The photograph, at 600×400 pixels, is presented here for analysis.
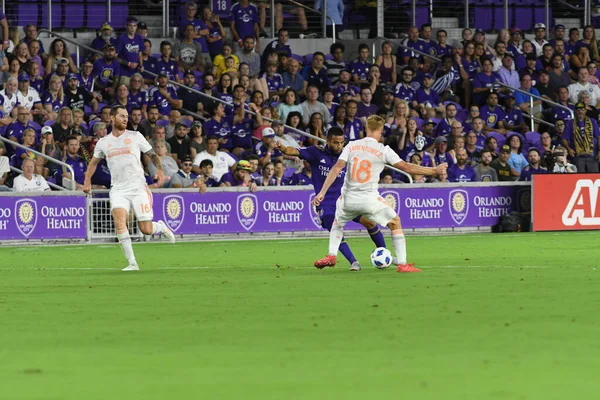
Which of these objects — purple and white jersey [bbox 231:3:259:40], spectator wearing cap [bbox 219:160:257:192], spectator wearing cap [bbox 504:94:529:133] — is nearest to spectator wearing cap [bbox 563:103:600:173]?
spectator wearing cap [bbox 504:94:529:133]

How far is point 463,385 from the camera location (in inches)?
249

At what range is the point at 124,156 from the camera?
15.8 metres

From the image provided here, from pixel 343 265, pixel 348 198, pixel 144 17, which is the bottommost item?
pixel 343 265

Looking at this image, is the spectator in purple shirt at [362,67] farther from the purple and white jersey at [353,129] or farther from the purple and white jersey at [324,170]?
the purple and white jersey at [324,170]

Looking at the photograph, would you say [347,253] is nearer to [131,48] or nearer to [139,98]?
[139,98]

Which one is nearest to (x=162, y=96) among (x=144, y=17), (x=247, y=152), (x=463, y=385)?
(x=247, y=152)

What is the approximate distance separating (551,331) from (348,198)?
248 inches

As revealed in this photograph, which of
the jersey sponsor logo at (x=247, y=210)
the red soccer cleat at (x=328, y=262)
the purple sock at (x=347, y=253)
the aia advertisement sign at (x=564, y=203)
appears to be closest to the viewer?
the red soccer cleat at (x=328, y=262)

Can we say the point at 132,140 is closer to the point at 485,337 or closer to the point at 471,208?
the point at 485,337

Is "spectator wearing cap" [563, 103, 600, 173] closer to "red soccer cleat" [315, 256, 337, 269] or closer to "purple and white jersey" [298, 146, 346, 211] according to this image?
"purple and white jersey" [298, 146, 346, 211]

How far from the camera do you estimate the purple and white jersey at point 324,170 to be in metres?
15.6

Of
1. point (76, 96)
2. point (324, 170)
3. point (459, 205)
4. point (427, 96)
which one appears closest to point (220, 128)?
point (76, 96)

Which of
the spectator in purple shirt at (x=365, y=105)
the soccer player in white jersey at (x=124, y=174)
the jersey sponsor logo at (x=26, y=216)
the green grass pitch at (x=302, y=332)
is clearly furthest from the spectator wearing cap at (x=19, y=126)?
the soccer player in white jersey at (x=124, y=174)

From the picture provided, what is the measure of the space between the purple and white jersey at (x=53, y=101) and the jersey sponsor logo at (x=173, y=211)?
3.25 metres
